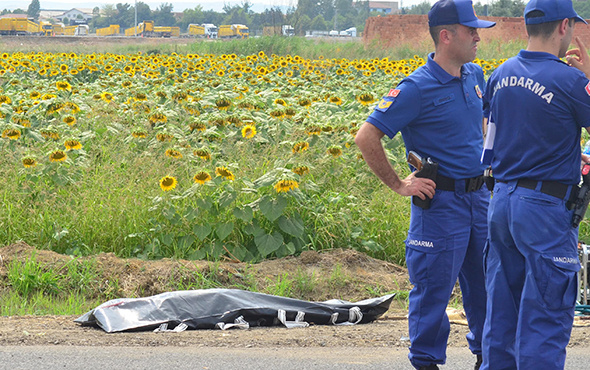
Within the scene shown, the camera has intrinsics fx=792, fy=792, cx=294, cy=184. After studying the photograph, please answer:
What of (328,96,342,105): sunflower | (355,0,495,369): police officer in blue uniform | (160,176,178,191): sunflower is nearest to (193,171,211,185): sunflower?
(160,176,178,191): sunflower

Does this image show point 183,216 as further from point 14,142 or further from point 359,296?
point 14,142

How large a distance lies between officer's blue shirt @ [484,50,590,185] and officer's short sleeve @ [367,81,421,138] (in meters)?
0.53

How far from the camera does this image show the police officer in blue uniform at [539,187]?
3289mm

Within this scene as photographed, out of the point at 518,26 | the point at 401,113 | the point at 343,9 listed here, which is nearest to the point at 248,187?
the point at 401,113

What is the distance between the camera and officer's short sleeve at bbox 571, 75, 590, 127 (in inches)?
129

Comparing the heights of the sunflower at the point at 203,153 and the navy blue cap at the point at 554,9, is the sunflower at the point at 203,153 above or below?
below

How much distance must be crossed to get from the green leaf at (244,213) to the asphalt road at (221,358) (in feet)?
6.35

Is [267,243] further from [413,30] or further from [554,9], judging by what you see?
[413,30]

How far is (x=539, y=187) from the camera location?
337 centimetres

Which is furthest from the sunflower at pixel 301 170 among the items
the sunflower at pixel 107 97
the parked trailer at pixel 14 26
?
the parked trailer at pixel 14 26

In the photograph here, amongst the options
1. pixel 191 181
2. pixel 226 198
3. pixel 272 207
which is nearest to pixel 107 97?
pixel 191 181

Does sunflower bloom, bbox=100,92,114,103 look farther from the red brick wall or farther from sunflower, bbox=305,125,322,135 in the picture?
the red brick wall

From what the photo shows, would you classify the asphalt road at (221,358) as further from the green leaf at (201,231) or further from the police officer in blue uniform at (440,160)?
the green leaf at (201,231)

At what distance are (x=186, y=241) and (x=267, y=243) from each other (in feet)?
2.29
